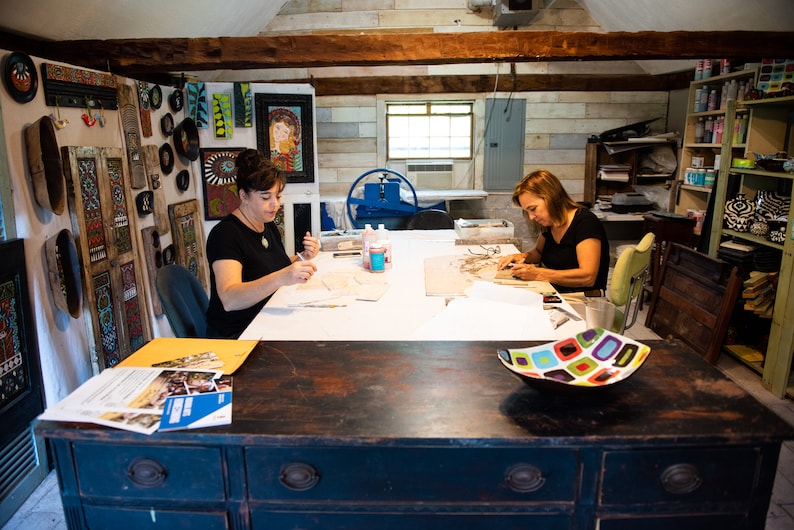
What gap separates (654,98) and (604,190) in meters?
1.15

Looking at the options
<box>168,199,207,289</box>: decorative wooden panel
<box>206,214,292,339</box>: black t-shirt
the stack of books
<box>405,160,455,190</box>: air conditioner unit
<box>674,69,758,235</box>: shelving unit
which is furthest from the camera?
<box>405,160,455,190</box>: air conditioner unit

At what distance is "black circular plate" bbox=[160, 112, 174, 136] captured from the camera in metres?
3.83

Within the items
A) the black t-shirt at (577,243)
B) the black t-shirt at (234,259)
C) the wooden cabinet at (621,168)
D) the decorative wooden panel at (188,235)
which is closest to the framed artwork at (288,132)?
the decorative wooden panel at (188,235)

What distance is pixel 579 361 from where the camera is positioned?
1.34 metres

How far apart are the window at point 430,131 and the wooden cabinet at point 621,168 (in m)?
1.36

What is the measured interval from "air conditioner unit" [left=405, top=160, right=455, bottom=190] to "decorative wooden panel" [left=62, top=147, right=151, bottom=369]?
3.47m

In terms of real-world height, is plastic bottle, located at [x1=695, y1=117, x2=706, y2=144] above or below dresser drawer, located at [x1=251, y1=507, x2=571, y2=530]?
above

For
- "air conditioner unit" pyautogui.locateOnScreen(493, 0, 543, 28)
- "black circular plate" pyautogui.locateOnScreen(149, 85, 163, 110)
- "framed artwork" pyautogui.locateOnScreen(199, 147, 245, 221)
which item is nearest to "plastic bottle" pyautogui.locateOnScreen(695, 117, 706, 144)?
"air conditioner unit" pyautogui.locateOnScreen(493, 0, 543, 28)

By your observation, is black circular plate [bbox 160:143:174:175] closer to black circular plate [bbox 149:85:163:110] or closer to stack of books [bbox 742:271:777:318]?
black circular plate [bbox 149:85:163:110]

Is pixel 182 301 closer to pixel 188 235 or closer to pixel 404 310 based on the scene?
pixel 404 310

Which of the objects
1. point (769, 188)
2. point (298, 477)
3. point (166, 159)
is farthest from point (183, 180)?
point (769, 188)

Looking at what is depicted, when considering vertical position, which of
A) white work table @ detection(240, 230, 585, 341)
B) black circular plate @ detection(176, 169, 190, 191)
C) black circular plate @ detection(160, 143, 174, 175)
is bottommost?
white work table @ detection(240, 230, 585, 341)

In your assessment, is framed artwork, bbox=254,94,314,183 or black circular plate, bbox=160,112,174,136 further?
framed artwork, bbox=254,94,314,183

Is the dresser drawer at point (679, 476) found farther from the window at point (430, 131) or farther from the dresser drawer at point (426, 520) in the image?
the window at point (430, 131)
